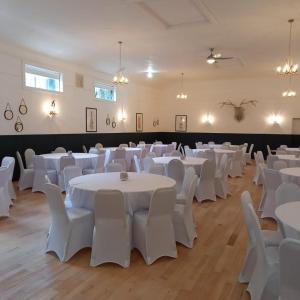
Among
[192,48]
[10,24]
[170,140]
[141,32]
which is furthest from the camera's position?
[170,140]

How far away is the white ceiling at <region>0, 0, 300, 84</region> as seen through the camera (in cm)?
527

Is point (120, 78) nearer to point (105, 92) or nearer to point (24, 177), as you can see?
point (24, 177)

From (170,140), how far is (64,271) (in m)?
12.7

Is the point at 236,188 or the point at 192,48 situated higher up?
the point at 192,48

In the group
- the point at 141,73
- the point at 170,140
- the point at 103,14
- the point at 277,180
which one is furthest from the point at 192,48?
the point at 170,140

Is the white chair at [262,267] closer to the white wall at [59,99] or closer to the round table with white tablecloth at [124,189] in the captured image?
the round table with white tablecloth at [124,189]

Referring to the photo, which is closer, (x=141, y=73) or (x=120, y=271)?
(x=120, y=271)

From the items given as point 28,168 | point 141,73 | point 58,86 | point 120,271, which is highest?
point 141,73

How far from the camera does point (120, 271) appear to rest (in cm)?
321

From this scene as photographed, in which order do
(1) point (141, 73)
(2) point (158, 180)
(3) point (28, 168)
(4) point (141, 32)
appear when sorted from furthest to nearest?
(1) point (141, 73) < (3) point (28, 168) < (4) point (141, 32) < (2) point (158, 180)

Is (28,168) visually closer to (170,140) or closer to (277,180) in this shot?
(277,180)

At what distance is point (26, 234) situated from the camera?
421 centimetres

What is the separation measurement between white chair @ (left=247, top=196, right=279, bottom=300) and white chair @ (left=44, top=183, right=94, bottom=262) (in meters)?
1.96

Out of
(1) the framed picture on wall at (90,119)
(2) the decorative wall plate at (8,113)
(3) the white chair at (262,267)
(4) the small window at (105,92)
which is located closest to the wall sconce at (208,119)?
(4) the small window at (105,92)
